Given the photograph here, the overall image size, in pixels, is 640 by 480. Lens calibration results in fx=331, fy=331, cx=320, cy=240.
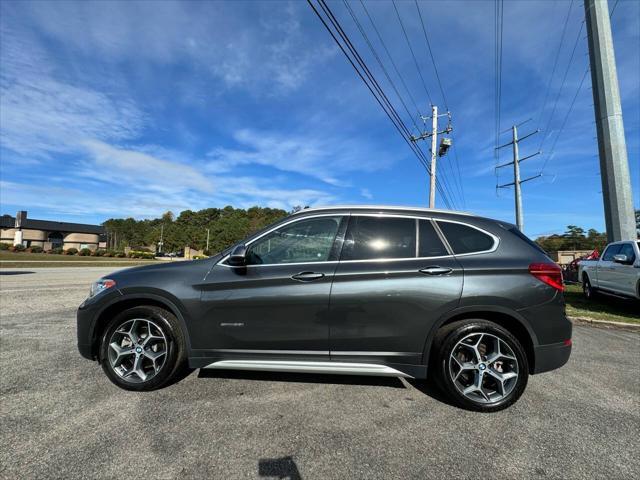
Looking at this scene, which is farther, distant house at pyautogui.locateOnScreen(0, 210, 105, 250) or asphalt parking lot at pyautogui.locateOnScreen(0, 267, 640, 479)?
distant house at pyautogui.locateOnScreen(0, 210, 105, 250)

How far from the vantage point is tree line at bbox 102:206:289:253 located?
3189 inches

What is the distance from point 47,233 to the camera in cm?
7731

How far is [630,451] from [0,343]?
23.4 ft

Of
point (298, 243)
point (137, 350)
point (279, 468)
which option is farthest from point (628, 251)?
point (137, 350)

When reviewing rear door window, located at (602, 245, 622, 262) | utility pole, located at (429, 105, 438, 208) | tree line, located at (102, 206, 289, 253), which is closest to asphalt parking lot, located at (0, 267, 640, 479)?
rear door window, located at (602, 245, 622, 262)

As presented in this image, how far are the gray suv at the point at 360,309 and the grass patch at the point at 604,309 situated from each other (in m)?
5.93

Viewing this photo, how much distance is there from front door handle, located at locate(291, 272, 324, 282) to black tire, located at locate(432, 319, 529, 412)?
121 cm

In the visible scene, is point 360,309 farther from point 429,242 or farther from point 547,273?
point 547,273

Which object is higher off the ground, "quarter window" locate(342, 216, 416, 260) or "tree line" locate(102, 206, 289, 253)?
"tree line" locate(102, 206, 289, 253)

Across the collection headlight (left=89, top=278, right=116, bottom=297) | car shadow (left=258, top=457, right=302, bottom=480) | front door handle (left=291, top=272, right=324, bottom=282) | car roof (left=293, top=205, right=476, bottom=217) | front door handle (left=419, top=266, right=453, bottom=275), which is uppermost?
car roof (left=293, top=205, right=476, bottom=217)

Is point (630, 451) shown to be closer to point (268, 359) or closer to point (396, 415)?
point (396, 415)

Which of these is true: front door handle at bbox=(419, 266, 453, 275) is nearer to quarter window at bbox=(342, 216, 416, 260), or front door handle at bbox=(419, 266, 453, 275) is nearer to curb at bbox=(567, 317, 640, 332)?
quarter window at bbox=(342, 216, 416, 260)

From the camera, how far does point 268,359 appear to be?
10.1ft

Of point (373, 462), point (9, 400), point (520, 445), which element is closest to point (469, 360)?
point (520, 445)
